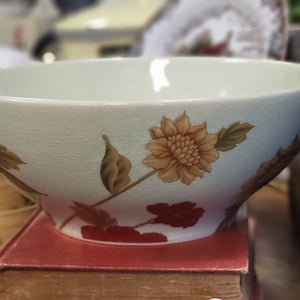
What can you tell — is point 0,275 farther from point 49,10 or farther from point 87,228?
point 49,10

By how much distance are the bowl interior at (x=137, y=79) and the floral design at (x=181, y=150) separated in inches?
7.5

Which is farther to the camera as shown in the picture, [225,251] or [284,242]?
[284,242]

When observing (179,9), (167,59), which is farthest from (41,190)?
Answer: (179,9)

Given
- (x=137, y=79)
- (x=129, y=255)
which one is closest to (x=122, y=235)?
(x=129, y=255)

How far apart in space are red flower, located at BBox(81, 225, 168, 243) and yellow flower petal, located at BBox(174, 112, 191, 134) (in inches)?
3.5

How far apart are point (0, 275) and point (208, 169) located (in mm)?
154

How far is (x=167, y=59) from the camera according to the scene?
1.74 ft

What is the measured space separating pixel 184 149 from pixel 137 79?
0.78ft

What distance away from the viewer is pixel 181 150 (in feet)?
1.01

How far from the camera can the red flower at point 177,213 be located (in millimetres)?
335

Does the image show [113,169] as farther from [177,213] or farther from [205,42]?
[205,42]

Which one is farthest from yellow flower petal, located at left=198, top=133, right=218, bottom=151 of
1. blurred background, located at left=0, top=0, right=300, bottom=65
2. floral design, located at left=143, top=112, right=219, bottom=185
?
blurred background, located at left=0, top=0, right=300, bottom=65

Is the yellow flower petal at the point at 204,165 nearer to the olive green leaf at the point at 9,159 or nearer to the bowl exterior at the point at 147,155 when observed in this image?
the bowl exterior at the point at 147,155

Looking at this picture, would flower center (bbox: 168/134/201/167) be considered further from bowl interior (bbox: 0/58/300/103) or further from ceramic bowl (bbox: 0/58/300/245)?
bowl interior (bbox: 0/58/300/103)
